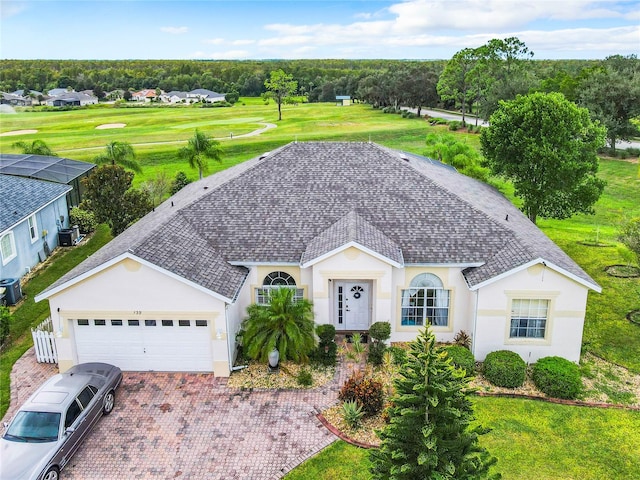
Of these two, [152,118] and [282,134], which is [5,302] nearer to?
[282,134]

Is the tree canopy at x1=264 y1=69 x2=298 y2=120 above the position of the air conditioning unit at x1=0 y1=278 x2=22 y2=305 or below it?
above

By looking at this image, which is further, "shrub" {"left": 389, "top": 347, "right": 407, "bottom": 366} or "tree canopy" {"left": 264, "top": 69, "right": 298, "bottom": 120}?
"tree canopy" {"left": 264, "top": 69, "right": 298, "bottom": 120}

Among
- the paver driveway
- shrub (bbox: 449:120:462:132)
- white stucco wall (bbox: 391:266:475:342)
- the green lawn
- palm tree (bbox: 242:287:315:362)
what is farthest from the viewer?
shrub (bbox: 449:120:462:132)

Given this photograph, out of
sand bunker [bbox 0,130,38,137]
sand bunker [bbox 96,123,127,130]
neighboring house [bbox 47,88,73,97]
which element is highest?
neighboring house [bbox 47,88,73,97]

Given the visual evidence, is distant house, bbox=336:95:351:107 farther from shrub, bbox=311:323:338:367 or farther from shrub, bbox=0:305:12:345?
shrub, bbox=311:323:338:367

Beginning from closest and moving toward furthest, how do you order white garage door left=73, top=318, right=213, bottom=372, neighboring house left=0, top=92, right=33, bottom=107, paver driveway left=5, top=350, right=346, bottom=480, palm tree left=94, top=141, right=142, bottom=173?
paver driveway left=5, top=350, right=346, bottom=480
white garage door left=73, top=318, right=213, bottom=372
palm tree left=94, top=141, right=142, bottom=173
neighboring house left=0, top=92, right=33, bottom=107

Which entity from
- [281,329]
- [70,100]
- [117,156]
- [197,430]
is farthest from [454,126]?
[70,100]

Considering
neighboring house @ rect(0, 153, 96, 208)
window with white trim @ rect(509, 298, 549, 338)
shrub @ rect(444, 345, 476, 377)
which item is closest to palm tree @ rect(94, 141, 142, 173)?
neighboring house @ rect(0, 153, 96, 208)
